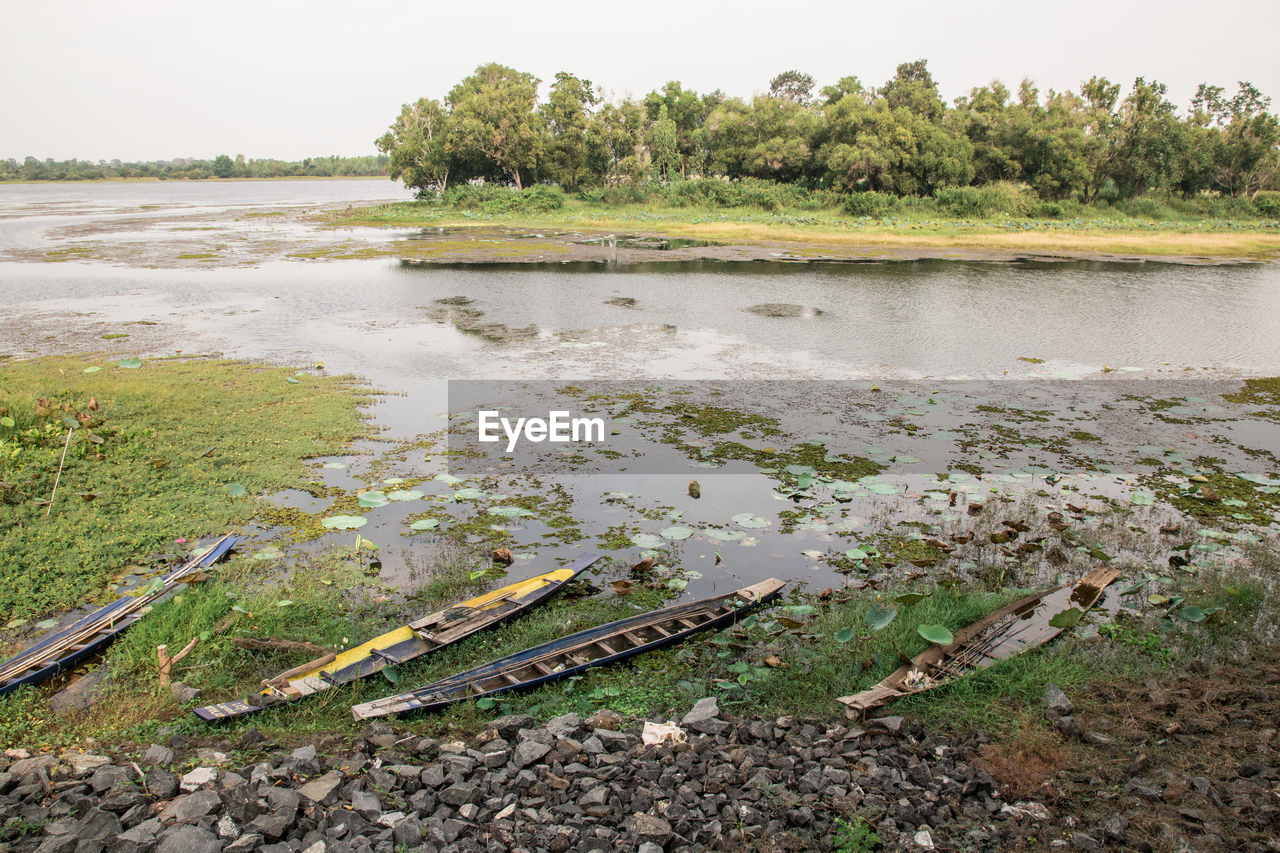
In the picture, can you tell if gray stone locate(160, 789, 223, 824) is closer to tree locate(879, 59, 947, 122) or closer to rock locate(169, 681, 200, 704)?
rock locate(169, 681, 200, 704)

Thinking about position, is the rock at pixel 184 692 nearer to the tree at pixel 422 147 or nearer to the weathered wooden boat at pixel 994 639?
the weathered wooden boat at pixel 994 639

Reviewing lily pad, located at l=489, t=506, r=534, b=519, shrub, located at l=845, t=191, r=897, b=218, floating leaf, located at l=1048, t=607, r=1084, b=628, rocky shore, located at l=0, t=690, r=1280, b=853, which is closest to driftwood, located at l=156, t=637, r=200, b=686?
rocky shore, located at l=0, t=690, r=1280, b=853

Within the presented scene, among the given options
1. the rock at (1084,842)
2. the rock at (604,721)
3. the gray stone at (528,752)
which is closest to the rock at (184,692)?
the gray stone at (528,752)

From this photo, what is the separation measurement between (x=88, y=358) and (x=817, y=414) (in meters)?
12.1

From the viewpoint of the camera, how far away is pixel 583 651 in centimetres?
542

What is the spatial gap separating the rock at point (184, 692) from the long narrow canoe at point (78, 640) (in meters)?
0.83

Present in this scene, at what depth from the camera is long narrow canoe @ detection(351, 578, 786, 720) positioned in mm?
4777

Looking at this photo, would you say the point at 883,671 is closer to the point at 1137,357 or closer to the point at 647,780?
the point at 647,780

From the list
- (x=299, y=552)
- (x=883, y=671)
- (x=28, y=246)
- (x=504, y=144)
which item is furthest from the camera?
(x=504, y=144)

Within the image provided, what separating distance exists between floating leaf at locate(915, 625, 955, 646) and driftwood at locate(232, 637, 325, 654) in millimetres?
4039

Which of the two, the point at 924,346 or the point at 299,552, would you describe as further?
the point at 924,346


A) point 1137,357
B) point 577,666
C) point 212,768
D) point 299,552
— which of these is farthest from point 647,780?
point 1137,357

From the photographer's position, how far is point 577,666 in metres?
5.14

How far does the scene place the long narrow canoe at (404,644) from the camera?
4734mm
